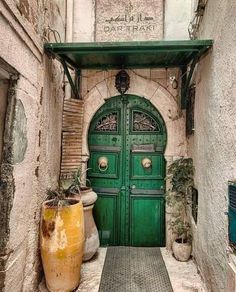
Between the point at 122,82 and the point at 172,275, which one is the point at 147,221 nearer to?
the point at 172,275

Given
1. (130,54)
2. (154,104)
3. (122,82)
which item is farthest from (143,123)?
(130,54)

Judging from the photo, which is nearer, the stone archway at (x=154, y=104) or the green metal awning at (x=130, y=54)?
the green metal awning at (x=130, y=54)

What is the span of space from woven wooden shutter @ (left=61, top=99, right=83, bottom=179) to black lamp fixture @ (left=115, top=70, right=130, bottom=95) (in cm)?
74

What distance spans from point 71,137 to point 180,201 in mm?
2136

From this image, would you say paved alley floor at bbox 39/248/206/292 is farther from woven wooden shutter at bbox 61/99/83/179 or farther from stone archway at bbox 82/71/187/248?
woven wooden shutter at bbox 61/99/83/179

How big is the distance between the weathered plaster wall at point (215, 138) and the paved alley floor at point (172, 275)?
0.65ft

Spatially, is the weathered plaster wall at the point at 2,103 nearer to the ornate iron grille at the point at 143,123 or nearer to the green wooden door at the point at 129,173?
the green wooden door at the point at 129,173

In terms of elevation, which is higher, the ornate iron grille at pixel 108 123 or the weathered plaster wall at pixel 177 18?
the weathered plaster wall at pixel 177 18

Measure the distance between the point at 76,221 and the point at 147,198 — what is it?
1862 millimetres

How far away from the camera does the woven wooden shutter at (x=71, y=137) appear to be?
14.3 feet

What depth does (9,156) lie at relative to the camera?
2.53 meters

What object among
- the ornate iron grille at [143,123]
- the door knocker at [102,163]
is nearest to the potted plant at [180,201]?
the ornate iron grille at [143,123]

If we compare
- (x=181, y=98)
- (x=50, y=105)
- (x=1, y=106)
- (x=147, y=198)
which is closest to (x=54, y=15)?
(x=50, y=105)

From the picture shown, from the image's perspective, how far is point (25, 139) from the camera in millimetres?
2840
